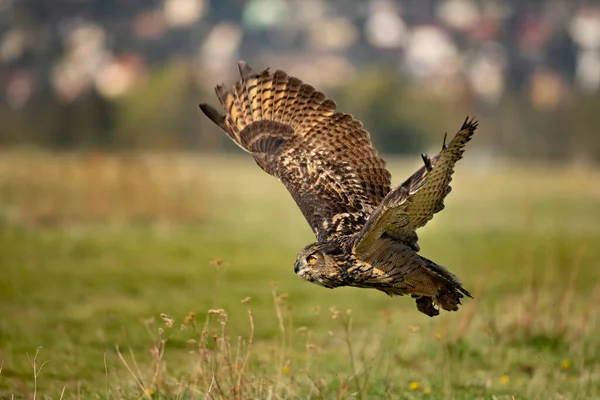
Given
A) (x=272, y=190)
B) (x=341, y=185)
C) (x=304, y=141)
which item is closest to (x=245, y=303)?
(x=341, y=185)

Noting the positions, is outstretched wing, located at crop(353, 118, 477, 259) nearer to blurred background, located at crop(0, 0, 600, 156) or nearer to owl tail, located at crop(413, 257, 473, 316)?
owl tail, located at crop(413, 257, 473, 316)

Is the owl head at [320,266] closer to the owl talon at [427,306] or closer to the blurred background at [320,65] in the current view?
the owl talon at [427,306]

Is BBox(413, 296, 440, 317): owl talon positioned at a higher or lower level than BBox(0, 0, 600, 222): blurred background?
lower

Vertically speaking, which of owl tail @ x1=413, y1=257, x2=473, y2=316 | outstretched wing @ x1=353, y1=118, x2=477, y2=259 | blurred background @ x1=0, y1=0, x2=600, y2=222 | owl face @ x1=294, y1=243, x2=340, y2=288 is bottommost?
owl face @ x1=294, y1=243, x2=340, y2=288

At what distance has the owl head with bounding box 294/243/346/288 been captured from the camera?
17.4ft

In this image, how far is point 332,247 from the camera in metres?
5.43

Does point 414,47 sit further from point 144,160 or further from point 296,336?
point 296,336

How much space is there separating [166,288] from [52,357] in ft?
18.6

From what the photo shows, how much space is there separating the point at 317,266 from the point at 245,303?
2.15 feet

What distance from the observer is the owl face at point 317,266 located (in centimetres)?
530

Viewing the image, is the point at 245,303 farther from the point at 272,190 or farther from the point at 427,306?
the point at 272,190

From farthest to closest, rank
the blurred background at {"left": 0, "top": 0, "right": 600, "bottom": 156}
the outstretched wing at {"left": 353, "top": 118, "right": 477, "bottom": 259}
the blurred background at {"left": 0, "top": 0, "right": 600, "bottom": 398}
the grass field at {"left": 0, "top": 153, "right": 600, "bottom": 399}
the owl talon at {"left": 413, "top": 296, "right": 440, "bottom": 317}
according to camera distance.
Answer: the blurred background at {"left": 0, "top": 0, "right": 600, "bottom": 156} → the blurred background at {"left": 0, "top": 0, "right": 600, "bottom": 398} → the grass field at {"left": 0, "top": 153, "right": 600, "bottom": 399} → the owl talon at {"left": 413, "top": 296, "right": 440, "bottom": 317} → the outstretched wing at {"left": 353, "top": 118, "right": 477, "bottom": 259}

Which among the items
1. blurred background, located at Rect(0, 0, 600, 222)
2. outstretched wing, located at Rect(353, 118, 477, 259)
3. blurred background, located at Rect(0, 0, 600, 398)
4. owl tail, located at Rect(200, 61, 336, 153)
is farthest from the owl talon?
blurred background, located at Rect(0, 0, 600, 222)

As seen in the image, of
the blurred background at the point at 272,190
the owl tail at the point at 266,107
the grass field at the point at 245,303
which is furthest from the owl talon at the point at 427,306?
the owl tail at the point at 266,107
